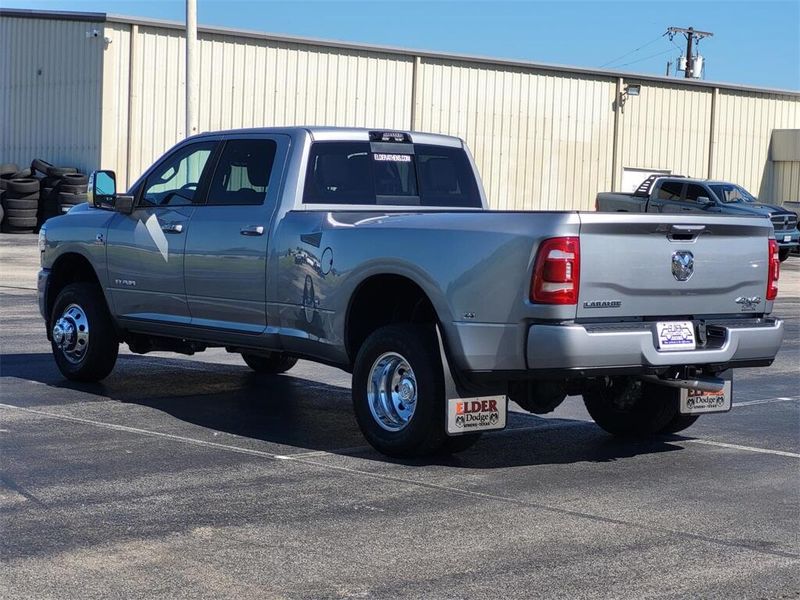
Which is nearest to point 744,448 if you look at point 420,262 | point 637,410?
point 637,410

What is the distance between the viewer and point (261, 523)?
20.6 ft

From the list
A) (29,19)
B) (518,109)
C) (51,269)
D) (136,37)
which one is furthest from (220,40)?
(51,269)

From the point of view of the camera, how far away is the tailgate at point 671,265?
24.0 feet

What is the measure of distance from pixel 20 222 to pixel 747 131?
25740 mm

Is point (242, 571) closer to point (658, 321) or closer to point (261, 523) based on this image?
point (261, 523)

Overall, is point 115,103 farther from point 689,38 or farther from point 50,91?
point 689,38

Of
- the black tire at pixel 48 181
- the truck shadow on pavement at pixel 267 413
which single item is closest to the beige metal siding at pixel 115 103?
the black tire at pixel 48 181

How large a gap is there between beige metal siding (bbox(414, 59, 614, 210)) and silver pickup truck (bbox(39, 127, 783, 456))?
91.3 feet

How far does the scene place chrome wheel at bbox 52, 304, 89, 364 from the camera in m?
10.6

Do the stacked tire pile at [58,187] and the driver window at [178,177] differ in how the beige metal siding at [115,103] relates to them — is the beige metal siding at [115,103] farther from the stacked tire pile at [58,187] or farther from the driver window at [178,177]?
the driver window at [178,177]

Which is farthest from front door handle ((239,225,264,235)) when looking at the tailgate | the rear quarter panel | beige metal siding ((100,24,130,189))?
beige metal siding ((100,24,130,189))

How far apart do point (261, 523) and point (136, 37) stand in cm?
2806

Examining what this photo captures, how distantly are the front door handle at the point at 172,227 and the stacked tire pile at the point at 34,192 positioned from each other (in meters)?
23.1

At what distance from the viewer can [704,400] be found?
8.52 meters
